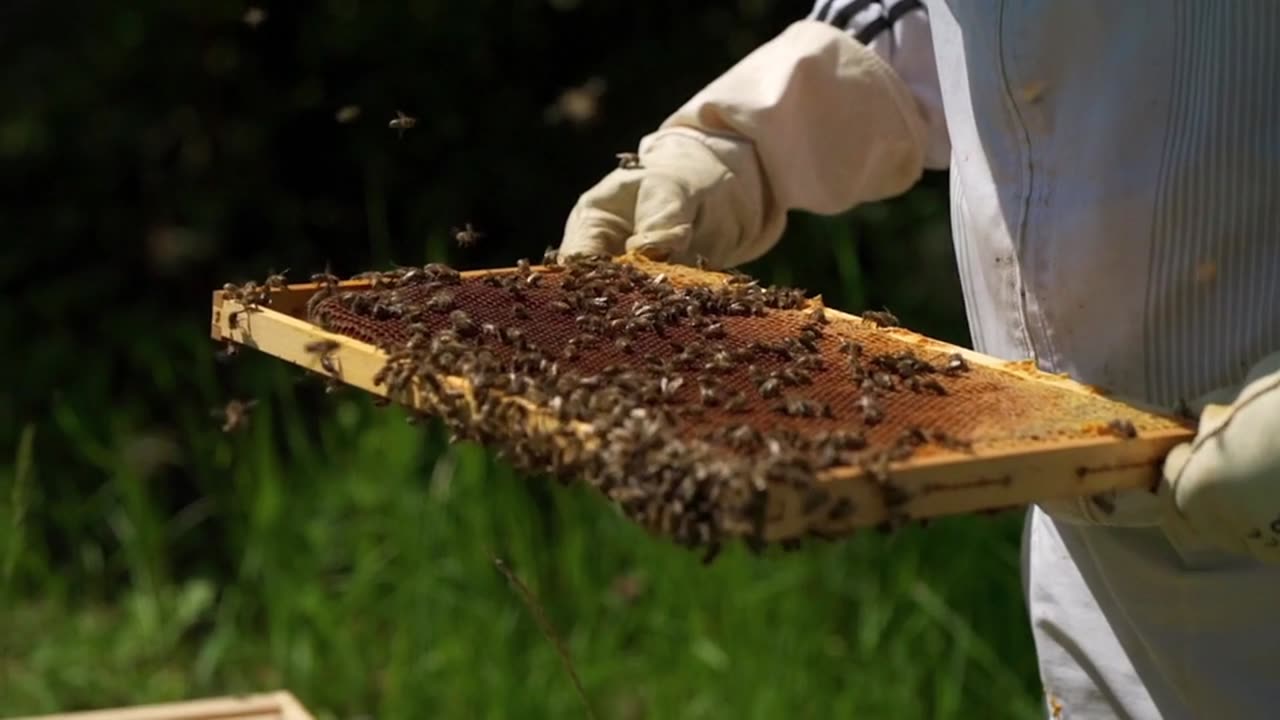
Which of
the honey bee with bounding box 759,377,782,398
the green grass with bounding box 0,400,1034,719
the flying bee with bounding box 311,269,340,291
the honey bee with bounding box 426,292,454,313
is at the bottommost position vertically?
the green grass with bounding box 0,400,1034,719

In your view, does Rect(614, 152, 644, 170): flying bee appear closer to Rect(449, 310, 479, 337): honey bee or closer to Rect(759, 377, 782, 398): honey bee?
Rect(449, 310, 479, 337): honey bee

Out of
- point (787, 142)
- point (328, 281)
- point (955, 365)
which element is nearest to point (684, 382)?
point (955, 365)

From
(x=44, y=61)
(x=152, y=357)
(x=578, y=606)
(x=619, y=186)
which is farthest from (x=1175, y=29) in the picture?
(x=44, y=61)

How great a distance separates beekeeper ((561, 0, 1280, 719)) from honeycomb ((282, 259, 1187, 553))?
15 centimetres

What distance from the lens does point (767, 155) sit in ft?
9.17

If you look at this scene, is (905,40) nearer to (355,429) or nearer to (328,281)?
(328,281)

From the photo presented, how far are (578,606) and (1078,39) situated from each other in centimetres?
270

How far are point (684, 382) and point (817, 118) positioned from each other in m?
0.87

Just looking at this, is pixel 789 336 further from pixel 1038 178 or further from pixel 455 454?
pixel 455 454

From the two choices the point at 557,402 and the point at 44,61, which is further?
the point at 44,61

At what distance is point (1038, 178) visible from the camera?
87.0 inches

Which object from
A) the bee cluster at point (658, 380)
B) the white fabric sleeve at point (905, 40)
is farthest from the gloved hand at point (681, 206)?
the white fabric sleeve at point (905, 40)

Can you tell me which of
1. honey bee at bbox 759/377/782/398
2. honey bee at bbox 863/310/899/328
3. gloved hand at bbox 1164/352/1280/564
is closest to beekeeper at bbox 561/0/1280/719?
gloved hand at bbox 1164/352/1280/564

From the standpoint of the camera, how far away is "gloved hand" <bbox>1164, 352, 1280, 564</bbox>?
1758 mm
